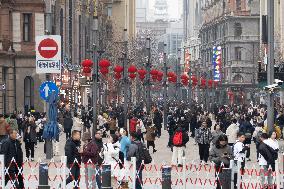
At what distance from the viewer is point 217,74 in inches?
5861

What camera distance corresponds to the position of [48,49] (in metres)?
32.3

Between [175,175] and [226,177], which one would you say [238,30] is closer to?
[175,175]

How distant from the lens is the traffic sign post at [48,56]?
32094mm

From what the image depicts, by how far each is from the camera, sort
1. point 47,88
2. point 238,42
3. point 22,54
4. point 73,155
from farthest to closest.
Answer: point 238,42 < point 22,54 < point 47,88 < point 73,155

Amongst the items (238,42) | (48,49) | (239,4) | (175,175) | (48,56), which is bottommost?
(175,175)

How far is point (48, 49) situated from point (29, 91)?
1371 inches

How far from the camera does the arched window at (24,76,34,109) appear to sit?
218 feet

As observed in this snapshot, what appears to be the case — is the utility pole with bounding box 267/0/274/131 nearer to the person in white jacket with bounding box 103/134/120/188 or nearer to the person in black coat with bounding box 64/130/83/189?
the person in white jacket with bounding box 103/134/120/188

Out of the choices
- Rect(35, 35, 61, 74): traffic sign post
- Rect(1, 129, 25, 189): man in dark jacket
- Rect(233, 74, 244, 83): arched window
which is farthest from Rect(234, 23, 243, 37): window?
Rect(1, 129, 25, 189): man in dark jacket

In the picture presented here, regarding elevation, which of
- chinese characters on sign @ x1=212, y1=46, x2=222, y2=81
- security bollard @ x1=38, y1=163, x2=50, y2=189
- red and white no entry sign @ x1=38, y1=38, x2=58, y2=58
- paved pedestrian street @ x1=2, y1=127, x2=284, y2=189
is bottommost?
paved pedestrian street @ x1=2, y1=127, x2=284, y2=189

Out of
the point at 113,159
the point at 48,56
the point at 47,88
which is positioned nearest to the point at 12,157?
the point at 113,159

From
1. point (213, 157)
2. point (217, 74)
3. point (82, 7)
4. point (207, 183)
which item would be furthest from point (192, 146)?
point (217, 74)

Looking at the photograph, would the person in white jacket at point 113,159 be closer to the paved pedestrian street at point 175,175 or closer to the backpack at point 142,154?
the backpack at point 142,154

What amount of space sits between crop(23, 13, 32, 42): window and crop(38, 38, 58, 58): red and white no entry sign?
109 ft
